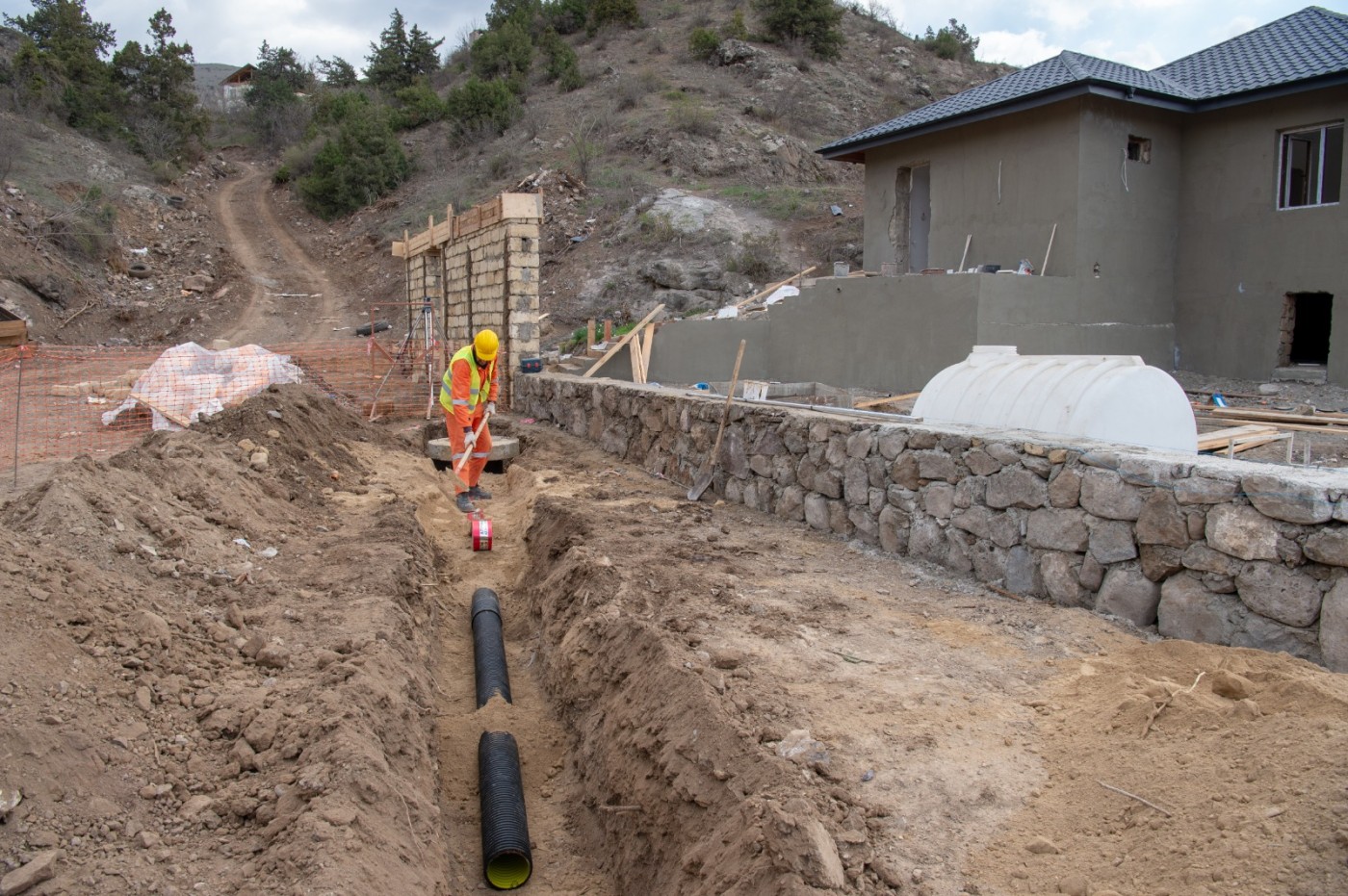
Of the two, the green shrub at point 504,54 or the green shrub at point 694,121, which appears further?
the green shrub at point 504,54

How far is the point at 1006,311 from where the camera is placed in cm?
1356

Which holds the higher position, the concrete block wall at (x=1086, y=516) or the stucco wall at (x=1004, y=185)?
the stucco wall at (x=1004, y=185)

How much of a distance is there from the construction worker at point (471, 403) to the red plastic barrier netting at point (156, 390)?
10.9 ft

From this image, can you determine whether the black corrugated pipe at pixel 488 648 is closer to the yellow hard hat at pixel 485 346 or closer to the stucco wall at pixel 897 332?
the yellow hard hat at pixel 485 346

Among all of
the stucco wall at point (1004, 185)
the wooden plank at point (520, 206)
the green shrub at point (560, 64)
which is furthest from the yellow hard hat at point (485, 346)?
the green shrub at point (560, 64)

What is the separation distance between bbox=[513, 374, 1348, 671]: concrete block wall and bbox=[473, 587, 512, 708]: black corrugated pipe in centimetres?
266

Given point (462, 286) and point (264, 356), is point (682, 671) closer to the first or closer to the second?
point (264, 356)

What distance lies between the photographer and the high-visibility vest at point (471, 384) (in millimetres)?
9555

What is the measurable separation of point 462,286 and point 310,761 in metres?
14.4

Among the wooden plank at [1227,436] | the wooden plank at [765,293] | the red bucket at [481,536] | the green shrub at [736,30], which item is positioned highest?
the green shrub at [736,30]

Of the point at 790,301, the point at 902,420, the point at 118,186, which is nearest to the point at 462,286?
the point at 790,301

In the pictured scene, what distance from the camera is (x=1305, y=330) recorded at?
1562 centimetres

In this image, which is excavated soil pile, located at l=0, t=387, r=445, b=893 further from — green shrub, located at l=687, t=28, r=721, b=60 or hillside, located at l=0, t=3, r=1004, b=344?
green shrub, located at l=687, t=28, r=721, b=60

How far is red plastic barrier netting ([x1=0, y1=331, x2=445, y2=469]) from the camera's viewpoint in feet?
37.0
